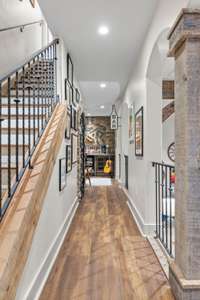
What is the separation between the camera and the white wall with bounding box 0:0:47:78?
376 centimetres

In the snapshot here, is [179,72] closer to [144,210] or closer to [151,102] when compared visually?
[151,102]

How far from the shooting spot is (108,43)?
12.2 ft

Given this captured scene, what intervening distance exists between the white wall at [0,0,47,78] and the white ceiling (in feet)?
3.34

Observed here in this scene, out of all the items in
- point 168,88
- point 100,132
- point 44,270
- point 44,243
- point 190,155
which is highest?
point 168,88

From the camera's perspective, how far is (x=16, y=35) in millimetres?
4281

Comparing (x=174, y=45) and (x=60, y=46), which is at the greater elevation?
(x=60, y=46)

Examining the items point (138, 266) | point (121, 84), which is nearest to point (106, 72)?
point (121, 84)

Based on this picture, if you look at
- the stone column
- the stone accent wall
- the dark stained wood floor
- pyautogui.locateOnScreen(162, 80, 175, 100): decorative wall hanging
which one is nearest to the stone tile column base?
the stone column

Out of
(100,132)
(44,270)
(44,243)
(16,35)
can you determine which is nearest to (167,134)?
(16,35)

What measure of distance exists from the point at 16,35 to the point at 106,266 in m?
4.03

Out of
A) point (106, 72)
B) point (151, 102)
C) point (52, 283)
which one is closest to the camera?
point (52, 283)

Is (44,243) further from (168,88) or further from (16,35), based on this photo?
(168,88)

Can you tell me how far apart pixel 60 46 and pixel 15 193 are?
2.50 metres

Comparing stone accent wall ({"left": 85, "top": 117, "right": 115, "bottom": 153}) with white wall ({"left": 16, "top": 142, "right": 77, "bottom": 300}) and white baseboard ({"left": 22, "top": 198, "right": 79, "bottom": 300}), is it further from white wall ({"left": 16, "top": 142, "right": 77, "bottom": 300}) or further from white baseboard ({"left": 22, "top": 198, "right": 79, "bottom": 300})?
white baseboard ({"left": 22, "top": 198, "right": 79, "bottom": 300})
